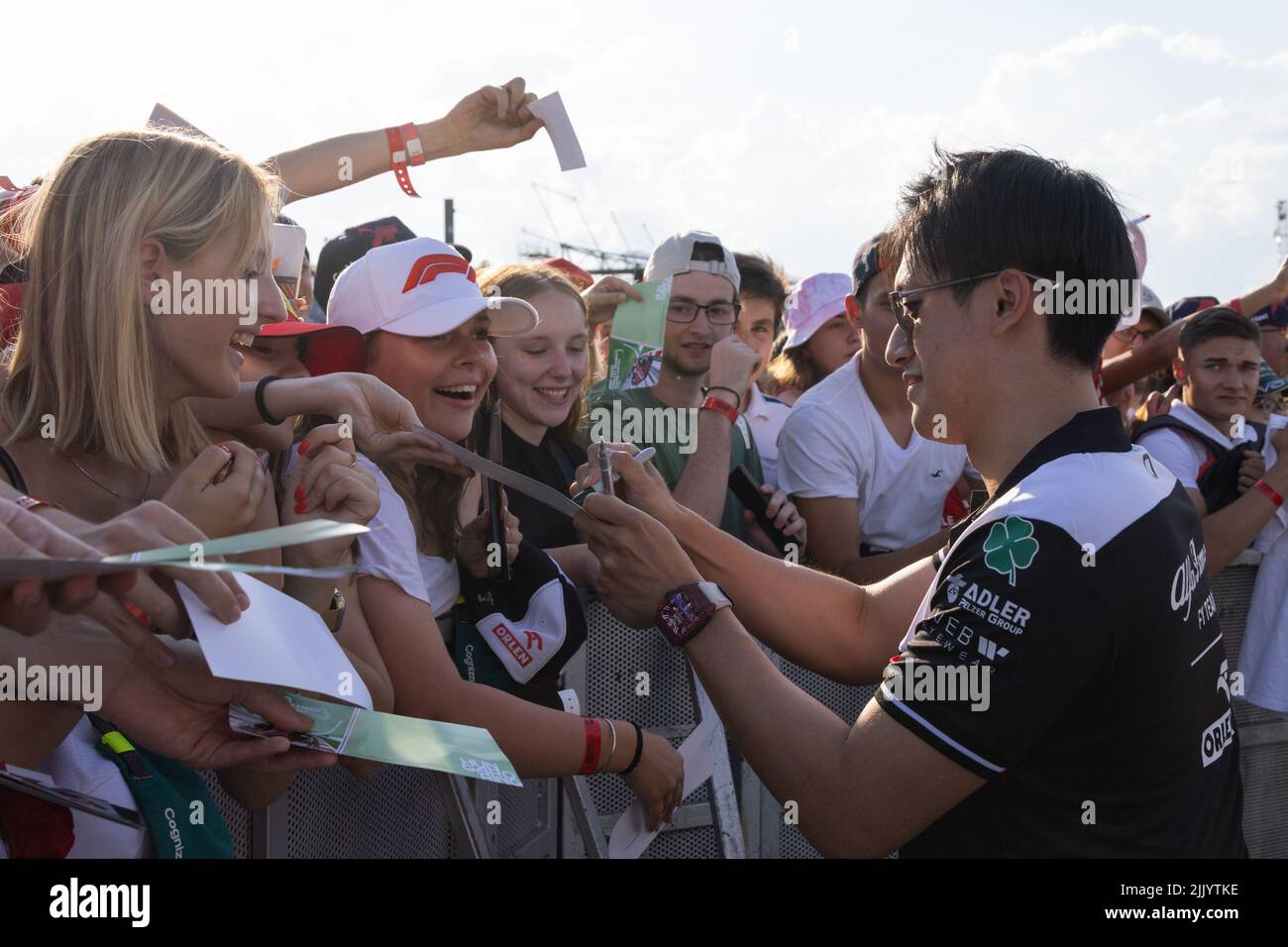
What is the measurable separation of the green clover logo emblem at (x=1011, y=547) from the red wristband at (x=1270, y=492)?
3577 millimetres

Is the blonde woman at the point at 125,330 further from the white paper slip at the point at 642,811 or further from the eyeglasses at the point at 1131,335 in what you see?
the eyeglasses at the point at 1131,335

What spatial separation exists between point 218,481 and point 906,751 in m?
1.41

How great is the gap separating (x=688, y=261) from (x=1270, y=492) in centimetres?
273

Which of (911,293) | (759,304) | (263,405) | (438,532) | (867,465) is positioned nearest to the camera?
(911,293)

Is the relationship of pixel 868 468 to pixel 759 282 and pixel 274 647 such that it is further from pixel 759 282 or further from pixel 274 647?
pixel 274 647

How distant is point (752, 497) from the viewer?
15.9 feet

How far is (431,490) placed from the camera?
130 inches

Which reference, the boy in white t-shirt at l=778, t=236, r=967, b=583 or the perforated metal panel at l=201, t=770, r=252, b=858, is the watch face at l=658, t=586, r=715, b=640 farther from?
the boy in white t-shirt at l=778, t=236, r=967, b=583

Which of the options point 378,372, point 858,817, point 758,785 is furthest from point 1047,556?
point 758,785

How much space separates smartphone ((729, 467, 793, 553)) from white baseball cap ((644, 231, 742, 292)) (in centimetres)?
103

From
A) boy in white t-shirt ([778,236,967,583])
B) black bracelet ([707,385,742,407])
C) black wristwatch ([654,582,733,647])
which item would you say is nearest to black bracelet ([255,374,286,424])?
black wristwatch ([654,582,733,647])

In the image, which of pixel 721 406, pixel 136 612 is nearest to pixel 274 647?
pixel 136 612

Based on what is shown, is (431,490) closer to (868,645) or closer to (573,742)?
(573,742)

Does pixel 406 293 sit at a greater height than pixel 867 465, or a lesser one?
greater
